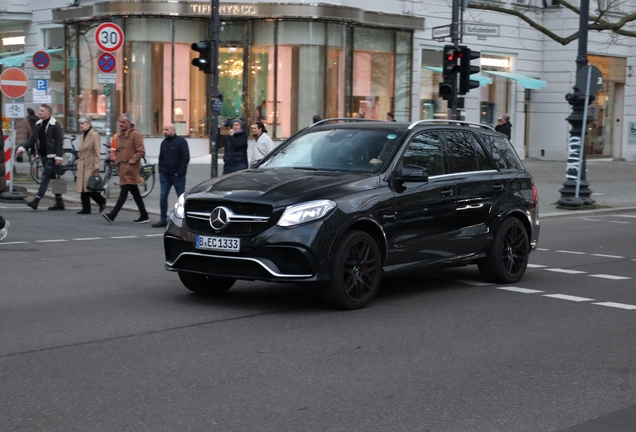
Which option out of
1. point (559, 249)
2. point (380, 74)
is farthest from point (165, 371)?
point (380, 74)

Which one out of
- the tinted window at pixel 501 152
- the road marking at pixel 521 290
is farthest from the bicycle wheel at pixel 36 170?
the road marking at pixel 521 290

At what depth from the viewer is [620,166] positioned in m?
38.0

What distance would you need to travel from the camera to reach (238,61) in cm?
3169

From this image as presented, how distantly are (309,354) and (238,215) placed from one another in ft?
5.97

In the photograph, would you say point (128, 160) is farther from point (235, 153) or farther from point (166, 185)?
point (235, 153)

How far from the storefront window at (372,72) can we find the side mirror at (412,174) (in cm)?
2324

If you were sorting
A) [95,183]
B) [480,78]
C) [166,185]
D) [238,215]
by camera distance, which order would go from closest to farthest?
1. [238,215]
2. [166,185]
3. [95,183]
4. [480,78]

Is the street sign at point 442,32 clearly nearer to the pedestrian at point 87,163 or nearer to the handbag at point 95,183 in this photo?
the pedestrian at point 87,163

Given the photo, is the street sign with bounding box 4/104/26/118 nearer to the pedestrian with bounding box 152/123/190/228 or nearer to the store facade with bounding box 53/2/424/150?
the pedestrian with bounding box 152/123/190/228

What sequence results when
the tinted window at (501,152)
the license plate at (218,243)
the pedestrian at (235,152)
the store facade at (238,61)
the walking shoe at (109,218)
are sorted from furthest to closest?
the store facade at (238,61) → the pedestrian at (235,152) → the walking shoe at (109,218) → the tinted window at (501,152) → the license plate at (218,243)

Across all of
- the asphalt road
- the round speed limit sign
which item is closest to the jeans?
the round speed limit sign

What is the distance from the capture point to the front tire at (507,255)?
10.4 m

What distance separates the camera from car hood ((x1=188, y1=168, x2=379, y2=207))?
8383 millimetres

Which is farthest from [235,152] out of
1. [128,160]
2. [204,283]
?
[204,283]
